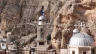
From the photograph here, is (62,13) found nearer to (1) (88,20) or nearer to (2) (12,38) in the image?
(1) (88,20)

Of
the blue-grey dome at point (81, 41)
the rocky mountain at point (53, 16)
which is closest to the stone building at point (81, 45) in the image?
the blue-grey dome at point (81, 41)

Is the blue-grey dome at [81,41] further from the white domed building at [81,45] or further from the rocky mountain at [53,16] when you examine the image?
the rocky mountain at [53,16]

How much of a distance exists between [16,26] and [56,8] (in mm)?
8632

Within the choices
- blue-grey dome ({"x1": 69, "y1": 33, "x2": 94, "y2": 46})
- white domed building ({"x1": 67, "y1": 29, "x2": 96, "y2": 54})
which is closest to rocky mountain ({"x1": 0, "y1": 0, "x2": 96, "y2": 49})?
blue-grey dome ({"x1": 69, "y1": 33, "x2": 94, "y2": 46})

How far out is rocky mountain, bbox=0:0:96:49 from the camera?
1786 inches

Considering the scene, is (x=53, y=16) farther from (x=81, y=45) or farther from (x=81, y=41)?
(x=81, y=45)

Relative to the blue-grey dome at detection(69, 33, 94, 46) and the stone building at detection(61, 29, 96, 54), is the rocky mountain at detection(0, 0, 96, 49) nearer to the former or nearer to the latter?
the blue-grey dome at detection(69, 33, 94, 46)

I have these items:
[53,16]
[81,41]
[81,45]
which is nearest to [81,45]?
[81,45]

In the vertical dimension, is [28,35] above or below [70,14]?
below

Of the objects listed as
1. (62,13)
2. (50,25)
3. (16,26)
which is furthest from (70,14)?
(16,26)

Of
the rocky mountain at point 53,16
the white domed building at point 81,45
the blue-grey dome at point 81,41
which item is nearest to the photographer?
the white domed building at point 81,45

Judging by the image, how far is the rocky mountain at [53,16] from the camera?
45.4m

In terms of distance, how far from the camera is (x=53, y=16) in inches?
2394

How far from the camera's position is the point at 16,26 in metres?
65.4
